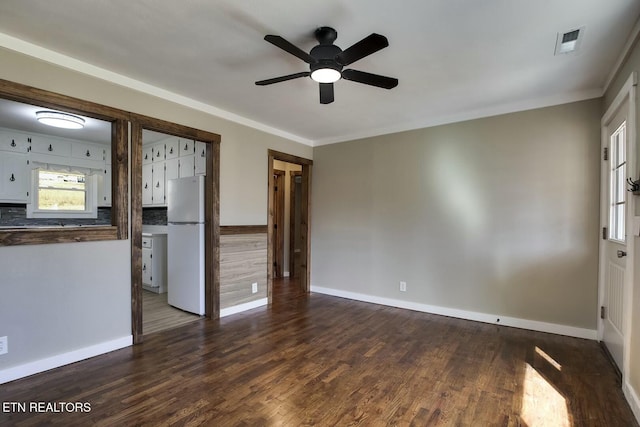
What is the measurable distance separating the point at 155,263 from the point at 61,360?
8.17 ft

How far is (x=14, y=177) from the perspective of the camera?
4.43 metres

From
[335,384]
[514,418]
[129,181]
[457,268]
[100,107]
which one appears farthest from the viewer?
[457,268]

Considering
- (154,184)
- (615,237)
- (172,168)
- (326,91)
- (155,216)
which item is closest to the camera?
(326,91)

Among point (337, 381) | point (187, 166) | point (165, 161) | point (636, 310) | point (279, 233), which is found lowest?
point (337, 381)

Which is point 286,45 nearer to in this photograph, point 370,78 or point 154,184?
point 370,78

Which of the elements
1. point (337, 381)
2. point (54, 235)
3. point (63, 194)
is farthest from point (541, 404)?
point (63, 194)

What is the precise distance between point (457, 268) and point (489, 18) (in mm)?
2714

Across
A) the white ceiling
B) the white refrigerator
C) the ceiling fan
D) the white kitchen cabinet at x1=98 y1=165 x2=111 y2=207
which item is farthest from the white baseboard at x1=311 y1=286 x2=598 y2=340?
the white kitchen cabinet at x1=98 y1=165 x2=111 y2=207

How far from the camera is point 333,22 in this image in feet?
6.44

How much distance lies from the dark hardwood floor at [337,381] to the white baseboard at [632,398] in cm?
4

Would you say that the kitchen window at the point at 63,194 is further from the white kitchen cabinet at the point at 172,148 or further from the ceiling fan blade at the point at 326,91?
the ceiling fan blade at the point at 326,91

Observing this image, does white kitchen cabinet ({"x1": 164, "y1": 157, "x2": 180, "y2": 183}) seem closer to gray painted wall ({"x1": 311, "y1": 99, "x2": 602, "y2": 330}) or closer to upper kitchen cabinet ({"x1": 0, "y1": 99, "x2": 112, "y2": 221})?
upper kitchen cabinet ({"x1": 0, "y1": 99, "x2": 112, "y2": 221})

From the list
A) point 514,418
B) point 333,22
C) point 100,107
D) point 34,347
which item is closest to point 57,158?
point 100,107

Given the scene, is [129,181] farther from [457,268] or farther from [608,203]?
[608,203]
